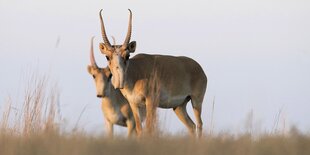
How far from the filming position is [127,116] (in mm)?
13008

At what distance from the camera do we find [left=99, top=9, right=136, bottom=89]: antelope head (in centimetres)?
1240

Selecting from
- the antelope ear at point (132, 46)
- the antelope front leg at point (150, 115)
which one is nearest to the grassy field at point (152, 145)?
the antelope front leg at point (150, 115)

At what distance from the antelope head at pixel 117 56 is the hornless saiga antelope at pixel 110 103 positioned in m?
0.35

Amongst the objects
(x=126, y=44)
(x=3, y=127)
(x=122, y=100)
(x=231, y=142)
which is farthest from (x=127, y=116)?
(x=231, y=142)

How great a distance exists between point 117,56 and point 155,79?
1.00m

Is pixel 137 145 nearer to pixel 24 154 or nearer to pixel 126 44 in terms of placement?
pixel 24 154

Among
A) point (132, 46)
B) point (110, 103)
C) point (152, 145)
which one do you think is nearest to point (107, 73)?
point (110, 103)

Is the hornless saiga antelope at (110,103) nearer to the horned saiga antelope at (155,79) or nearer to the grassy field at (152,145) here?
the horned saiga antelope at (155,79)

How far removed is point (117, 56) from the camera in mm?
12398

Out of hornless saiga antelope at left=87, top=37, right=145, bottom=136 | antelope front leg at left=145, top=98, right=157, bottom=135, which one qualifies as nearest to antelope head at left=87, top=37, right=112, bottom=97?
hornless saiga antelope at left=87, top=37, right=145, bottom=136

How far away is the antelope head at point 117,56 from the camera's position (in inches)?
488

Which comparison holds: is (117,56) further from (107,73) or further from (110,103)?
(110,103)

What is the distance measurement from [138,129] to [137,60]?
4.71ft

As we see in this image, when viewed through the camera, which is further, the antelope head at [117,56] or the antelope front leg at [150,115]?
the antelope head at [117,56]
